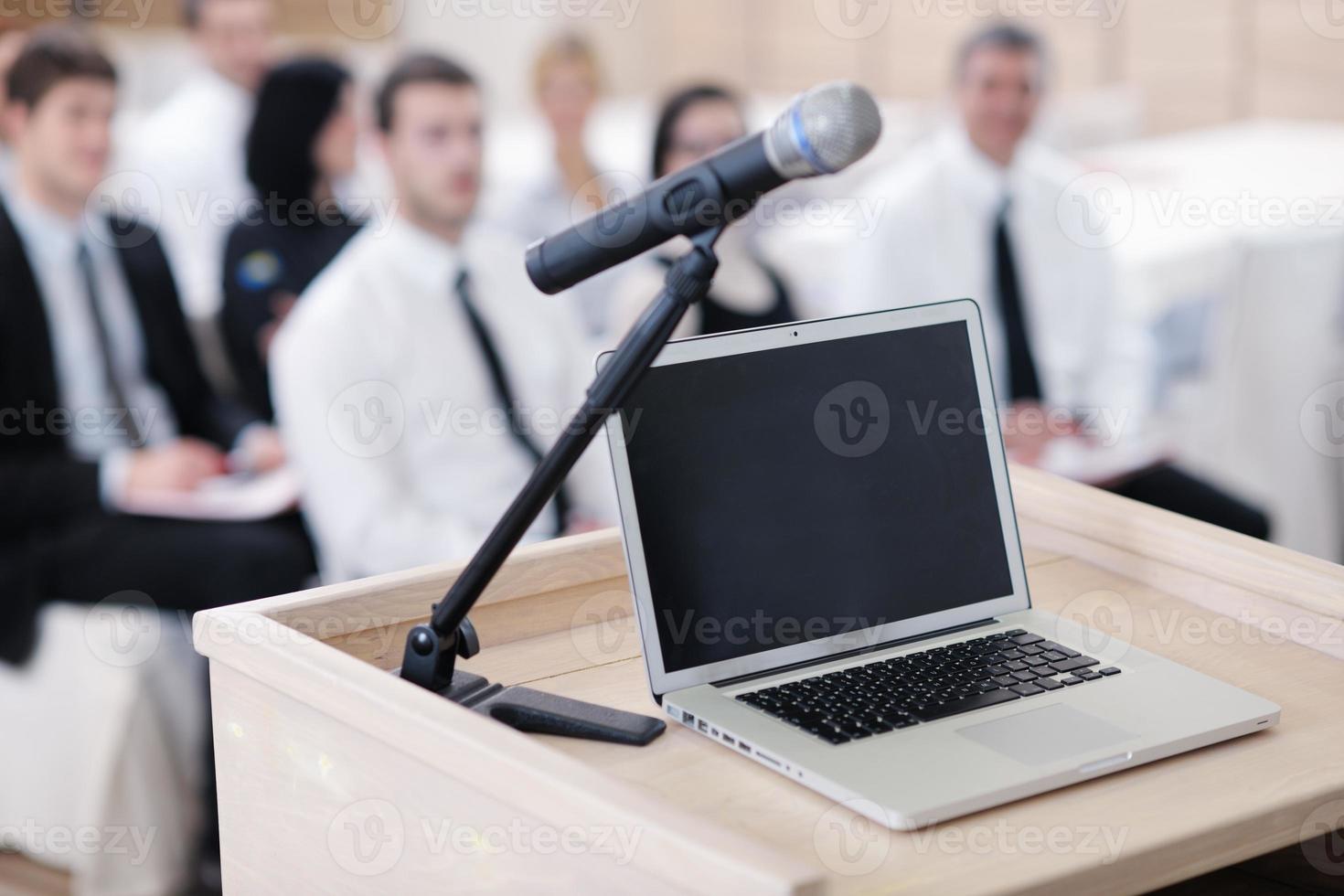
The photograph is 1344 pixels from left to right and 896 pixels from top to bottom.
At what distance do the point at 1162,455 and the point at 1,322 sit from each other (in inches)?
71.5

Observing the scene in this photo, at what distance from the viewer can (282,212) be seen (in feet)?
9.34

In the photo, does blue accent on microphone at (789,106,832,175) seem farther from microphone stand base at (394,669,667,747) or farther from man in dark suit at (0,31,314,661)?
man in dark suit at (0,31,314,661)

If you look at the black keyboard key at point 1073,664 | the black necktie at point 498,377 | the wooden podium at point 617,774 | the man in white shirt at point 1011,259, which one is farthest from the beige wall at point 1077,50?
the black keyboard key at point 1073,664

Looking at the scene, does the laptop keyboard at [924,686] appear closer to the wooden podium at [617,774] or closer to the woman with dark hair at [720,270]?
the wooden podium at [617,774]

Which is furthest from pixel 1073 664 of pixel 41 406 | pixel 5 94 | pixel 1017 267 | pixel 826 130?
pixel 5 94

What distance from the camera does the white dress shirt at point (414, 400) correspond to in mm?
2100

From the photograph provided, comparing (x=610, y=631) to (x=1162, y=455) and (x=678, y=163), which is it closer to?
(x=1162, y=455)

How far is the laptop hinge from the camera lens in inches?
37.9

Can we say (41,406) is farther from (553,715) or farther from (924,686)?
(924,686)

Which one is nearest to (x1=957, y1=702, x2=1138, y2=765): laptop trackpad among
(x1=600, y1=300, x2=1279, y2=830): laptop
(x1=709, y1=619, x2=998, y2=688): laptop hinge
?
(x1=600, y1=300, x2=1279, y2=830): laptop

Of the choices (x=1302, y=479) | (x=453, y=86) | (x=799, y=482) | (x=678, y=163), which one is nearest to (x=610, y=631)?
(x=799, y=482)

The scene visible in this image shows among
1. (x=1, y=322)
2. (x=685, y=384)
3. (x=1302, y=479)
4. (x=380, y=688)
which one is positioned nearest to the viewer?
(x=380, y=688)

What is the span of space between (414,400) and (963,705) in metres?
1.42

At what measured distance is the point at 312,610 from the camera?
1.01 meters
